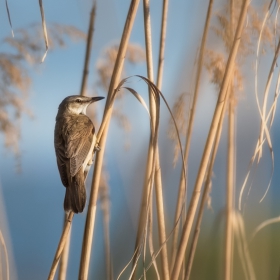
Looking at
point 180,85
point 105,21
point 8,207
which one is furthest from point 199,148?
point 8,207

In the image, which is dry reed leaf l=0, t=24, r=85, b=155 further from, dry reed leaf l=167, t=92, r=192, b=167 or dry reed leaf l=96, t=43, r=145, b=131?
dry reed leaf l=167, t=92, r=192, b=167

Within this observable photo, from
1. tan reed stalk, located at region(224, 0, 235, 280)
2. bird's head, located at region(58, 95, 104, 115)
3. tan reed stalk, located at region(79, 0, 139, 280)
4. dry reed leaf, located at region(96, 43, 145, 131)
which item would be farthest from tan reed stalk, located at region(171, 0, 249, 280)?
bird's head, located at region(58, 95, 104, 115)

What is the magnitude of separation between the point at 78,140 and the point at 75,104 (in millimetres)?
231

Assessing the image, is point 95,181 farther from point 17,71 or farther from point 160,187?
point 17,71

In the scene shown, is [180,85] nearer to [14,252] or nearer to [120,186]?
[120,186]

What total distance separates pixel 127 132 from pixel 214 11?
0.67 m

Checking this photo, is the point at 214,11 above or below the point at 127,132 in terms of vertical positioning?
above

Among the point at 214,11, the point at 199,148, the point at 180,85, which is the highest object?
the point at 214,11

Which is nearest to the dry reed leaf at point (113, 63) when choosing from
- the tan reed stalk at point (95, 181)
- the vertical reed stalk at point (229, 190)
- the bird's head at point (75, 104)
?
the bird's head at point (75, 104)

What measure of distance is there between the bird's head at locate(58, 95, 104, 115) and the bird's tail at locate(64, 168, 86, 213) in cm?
33

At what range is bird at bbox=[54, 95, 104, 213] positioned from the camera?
1.59m

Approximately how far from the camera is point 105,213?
5.77 feet

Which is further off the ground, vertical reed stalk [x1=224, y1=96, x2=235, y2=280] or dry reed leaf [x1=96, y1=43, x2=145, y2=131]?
dry reed leaf [x1=96, y1=43, x2=145, y2=131]

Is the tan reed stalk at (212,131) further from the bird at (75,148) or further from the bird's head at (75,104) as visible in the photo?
the bird's head at (75,104)
